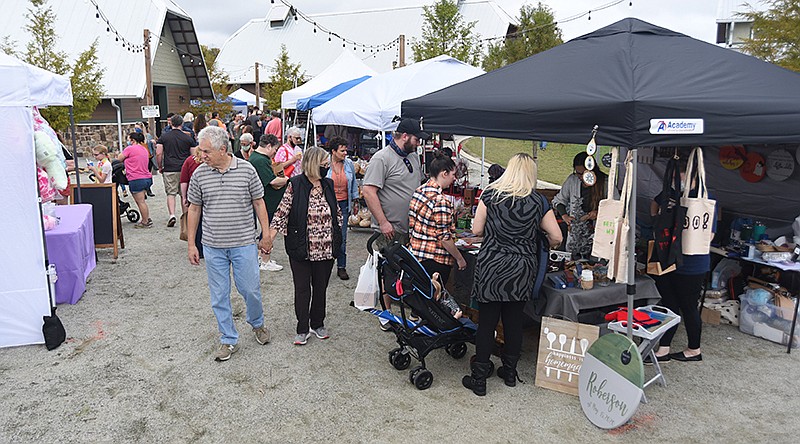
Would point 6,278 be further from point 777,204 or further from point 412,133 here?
point 777,204

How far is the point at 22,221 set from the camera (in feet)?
14.9

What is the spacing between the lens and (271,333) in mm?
4898

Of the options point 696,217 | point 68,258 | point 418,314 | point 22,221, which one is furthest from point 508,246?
point 68,258

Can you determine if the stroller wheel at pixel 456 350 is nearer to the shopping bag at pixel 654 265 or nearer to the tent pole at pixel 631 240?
the tent pole at pixel 631 240

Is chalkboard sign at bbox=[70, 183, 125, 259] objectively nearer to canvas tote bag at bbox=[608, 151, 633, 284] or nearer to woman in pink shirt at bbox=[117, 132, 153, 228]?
woman in pink shirt at bbox=[117, 132, 153, 228]

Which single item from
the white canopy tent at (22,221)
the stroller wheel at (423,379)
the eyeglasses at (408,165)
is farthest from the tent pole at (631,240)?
the white canopy tent at (22,221)

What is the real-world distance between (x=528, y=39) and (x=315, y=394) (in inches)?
1016

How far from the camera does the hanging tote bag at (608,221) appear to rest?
3631 millimetres

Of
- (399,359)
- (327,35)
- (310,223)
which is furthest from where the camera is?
(327,35)

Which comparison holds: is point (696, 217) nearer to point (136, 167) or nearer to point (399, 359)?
point (399, 359)

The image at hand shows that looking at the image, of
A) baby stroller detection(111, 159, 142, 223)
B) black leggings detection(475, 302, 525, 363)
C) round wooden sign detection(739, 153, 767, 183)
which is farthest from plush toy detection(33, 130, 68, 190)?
round wooden sign detection(739, 153, 767, 183)

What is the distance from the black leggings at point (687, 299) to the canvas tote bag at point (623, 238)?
2.65 feet

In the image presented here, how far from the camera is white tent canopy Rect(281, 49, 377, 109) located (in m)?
12.9

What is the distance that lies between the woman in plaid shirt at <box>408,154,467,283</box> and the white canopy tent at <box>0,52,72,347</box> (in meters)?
2.97
